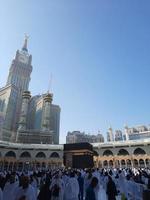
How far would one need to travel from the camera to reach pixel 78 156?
1236 inches

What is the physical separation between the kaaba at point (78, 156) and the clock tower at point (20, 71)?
64.6 m

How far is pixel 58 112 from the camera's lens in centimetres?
9162

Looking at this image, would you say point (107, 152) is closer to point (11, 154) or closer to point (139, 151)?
point (139, 151)

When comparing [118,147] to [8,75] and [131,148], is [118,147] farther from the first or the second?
[8,75]

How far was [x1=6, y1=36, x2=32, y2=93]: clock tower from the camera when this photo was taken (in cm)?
9625

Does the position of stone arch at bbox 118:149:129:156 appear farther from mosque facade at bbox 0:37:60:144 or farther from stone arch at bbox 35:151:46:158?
mosque facade at bbox 0:37:60:144

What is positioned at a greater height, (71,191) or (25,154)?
(25,154)

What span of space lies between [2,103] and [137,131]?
67386 mm

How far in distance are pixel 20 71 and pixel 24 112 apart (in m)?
29.9

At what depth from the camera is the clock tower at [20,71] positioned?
3789 inches

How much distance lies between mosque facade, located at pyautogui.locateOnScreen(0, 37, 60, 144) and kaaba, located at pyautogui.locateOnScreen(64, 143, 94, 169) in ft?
121

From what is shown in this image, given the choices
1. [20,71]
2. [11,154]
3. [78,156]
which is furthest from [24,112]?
[78,156]

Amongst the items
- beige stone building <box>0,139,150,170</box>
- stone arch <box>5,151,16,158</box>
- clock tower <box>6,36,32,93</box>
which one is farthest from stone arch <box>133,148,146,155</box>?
clock tower <box>6,36,32,93</box>

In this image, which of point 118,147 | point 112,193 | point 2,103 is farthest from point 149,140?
point 2,103
